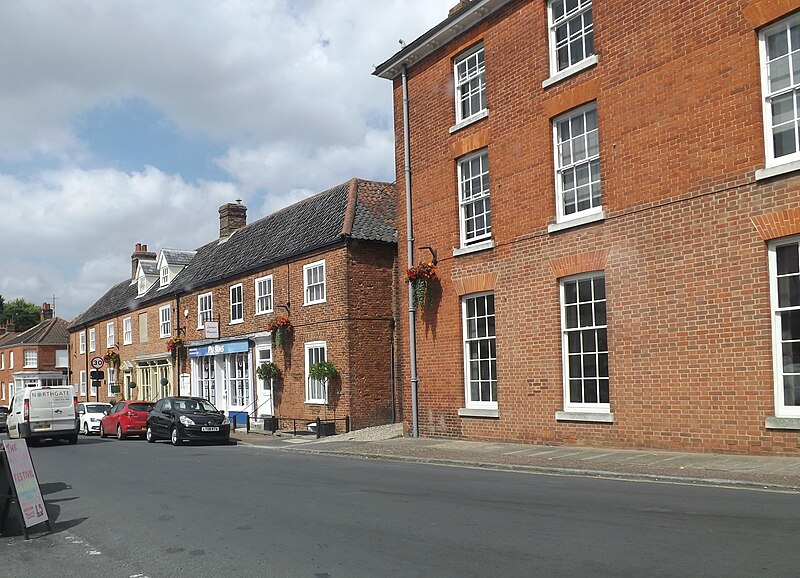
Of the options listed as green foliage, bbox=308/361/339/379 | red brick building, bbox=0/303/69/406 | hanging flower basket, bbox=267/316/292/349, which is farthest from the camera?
red brick building, bbox=0/303/69/406

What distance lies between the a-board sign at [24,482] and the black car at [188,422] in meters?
14.1

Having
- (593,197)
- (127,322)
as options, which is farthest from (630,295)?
(127,322)

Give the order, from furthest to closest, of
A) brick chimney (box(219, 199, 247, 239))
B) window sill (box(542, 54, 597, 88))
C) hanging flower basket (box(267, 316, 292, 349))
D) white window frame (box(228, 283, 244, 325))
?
brick chimney (box(219, 199, 247, 239)) → white window frame (box(228, 283, 244, 325)) → hanging flower basket (box(267, 316, 292, 349)) → window sill (box(542, 54, 597, 88))

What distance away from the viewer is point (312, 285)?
87.3 feet

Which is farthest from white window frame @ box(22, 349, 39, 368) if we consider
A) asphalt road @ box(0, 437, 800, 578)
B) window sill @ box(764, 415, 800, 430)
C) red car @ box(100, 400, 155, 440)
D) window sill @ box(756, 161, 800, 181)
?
window sill @ box(756, 161, 800, 181)

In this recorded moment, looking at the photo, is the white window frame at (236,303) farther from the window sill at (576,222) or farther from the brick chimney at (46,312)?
the brick chimney at (46,312)

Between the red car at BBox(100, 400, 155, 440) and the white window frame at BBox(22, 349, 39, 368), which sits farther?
the white window frame at BBox(22, 349, 39, 368)

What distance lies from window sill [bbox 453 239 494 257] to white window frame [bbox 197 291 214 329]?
56.9 feet

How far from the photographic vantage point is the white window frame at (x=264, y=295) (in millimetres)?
29297

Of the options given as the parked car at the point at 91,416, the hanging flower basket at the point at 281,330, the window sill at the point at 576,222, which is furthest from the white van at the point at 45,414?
the window sill at the point at 576,222

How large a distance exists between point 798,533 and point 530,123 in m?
11.5

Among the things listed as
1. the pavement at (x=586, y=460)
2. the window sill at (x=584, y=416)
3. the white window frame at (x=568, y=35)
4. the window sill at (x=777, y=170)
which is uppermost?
the white window frame at (x=568, y=35)

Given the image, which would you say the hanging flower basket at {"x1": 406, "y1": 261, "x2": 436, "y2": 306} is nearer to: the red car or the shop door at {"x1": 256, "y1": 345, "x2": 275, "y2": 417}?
the shop door at {"x1": 256, "y1": 345, "x2": 275, "y2": 417}

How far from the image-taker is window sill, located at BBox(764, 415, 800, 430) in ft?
40.0
